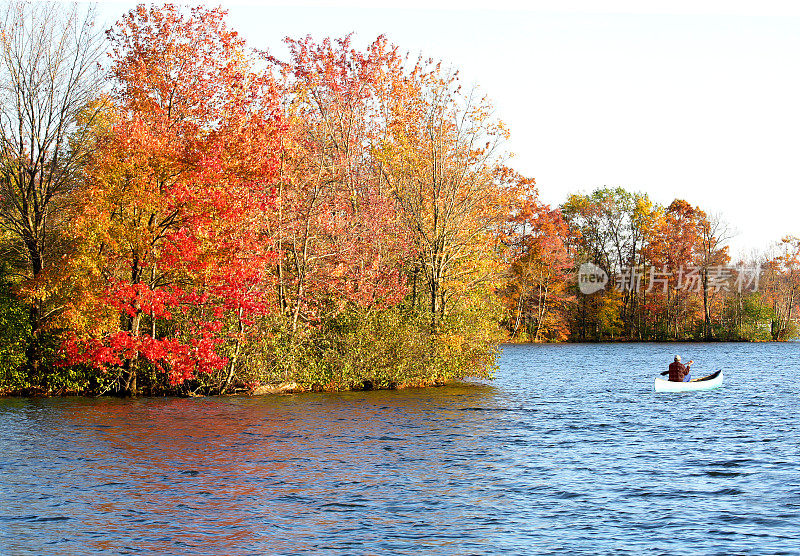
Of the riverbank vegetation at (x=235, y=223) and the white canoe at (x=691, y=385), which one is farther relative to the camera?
the white canoe at (x=691, y=385)

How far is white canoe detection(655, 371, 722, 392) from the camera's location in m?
37.3

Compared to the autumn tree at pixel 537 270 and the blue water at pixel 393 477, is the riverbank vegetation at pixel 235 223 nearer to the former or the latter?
the blue water at pixel 393 477

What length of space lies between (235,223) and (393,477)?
15.2 m

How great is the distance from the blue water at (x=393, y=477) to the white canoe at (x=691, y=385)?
16.3 feet

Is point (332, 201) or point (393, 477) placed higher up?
point (332, 201)

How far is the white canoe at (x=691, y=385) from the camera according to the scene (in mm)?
37312

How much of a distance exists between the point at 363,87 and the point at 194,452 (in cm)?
2421

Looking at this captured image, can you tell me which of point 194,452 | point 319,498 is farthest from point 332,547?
point 194,452

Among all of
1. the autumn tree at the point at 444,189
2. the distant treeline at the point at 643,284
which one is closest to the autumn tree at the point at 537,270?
the distant treeline at the point at 643,284

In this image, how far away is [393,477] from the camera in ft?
57.6

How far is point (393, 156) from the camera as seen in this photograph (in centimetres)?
3966

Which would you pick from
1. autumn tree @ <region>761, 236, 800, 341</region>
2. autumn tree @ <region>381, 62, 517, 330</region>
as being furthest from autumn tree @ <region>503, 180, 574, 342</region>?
autumn tree @ <region>381, 62, 517, 330</region>

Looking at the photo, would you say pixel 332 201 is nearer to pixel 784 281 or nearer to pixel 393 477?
pixel 393 477

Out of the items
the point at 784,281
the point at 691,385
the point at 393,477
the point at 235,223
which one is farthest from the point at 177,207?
the point at 784,281
